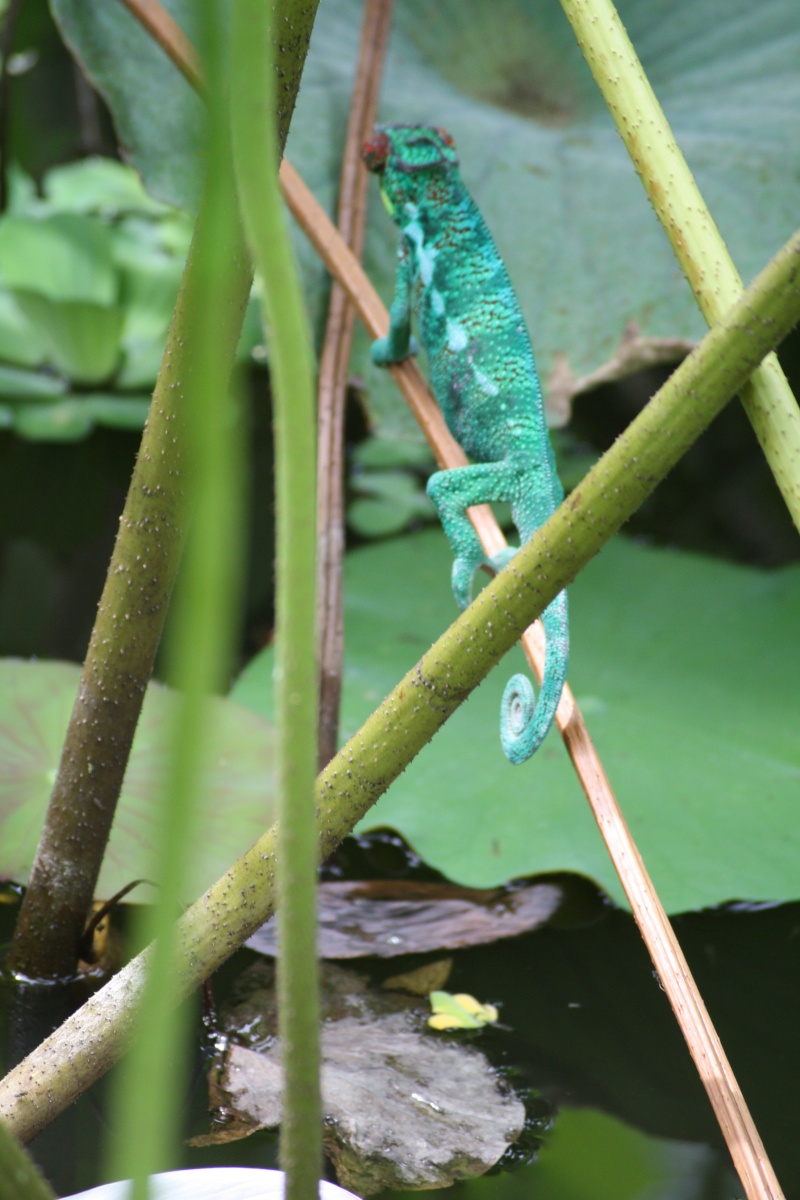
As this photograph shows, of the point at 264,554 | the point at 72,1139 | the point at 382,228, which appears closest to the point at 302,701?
the point at 72,1139

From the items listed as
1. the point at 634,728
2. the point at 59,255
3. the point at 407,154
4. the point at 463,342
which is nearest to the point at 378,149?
the point at 407,154

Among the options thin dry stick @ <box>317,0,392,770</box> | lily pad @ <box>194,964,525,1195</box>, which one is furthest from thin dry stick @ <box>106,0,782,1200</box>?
lily pad @ <box>194,964,525,1195</box>

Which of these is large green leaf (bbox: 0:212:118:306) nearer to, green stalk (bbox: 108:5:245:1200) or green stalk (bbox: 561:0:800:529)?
green stalk (bbox: 561:0:800:529)

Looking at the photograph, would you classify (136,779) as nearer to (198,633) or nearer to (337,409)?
(337,409)

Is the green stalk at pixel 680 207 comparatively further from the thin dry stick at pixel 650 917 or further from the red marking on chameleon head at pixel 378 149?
the red marking on chameleon head at pixel 378 149

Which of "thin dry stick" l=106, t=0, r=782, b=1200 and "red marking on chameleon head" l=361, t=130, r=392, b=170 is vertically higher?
"red marking on chameleon head" l=361, t=130, r=392, b=170

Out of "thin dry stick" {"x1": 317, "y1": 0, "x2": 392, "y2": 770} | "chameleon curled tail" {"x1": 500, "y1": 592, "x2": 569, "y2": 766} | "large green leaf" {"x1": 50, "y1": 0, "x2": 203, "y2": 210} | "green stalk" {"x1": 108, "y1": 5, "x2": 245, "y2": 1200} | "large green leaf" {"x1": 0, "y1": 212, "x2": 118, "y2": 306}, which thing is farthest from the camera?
"large green leaf" {"x1": 0, "y1": 212, "x2": 118, "y2": 306}
